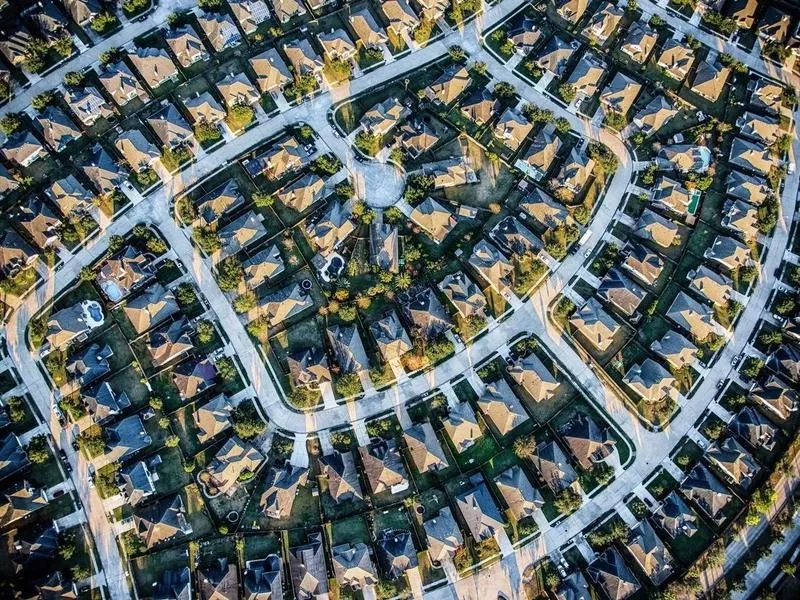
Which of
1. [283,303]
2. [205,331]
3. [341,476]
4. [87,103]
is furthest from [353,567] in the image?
[87,103]

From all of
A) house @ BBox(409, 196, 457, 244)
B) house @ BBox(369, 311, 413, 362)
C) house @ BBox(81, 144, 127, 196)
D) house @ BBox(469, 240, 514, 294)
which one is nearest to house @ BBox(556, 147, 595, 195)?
house @ BBox(469, 240, 514, 294)

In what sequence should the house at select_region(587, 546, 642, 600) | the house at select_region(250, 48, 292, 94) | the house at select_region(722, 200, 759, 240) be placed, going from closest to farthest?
1. the house at select_region(587, 546, 642, 600)
2. the house at select_region(722, 200, 759, 240)
3. the house at select_region(250, 48, 292, 94)

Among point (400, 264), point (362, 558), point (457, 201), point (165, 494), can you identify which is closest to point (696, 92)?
point (457, 201)

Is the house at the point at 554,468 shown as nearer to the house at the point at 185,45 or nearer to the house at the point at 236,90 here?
the house at the point at 236,90

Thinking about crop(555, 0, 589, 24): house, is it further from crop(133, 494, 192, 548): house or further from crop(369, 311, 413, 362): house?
A: crop(133, 494, 192, 548): house

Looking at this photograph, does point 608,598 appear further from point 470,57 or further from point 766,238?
point 470,57

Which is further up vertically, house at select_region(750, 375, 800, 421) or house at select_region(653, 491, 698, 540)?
house at select_region(750, 375, 800, 421)

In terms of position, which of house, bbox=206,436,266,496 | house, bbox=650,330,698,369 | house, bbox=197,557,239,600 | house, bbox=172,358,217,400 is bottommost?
house, bbox=650,330,698,369
